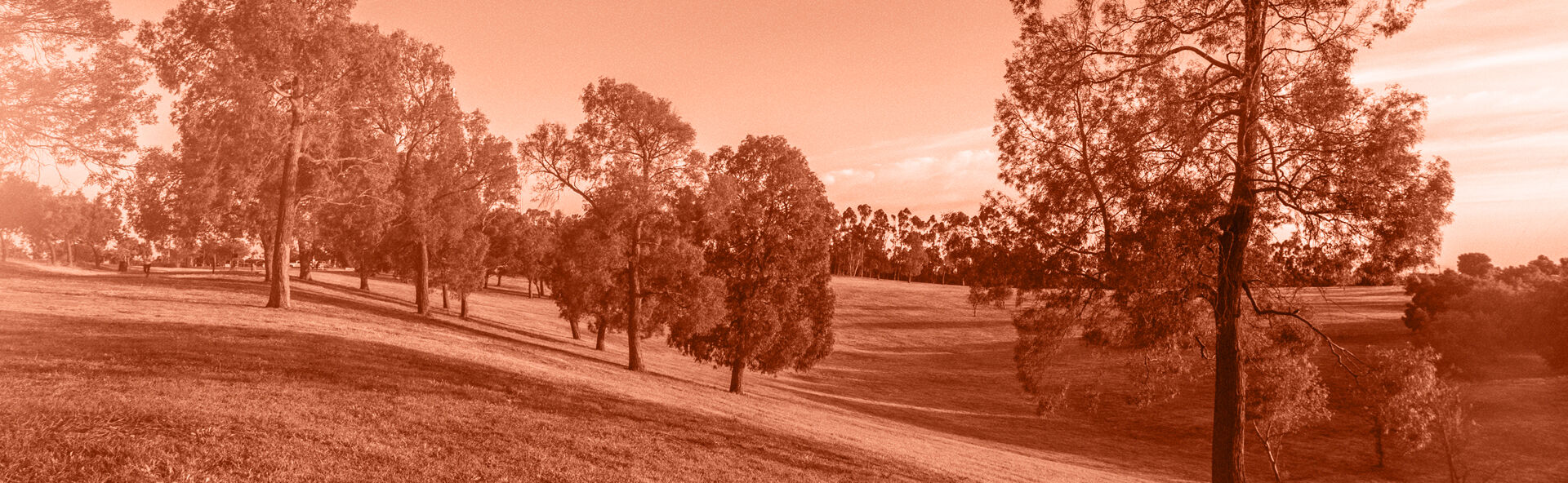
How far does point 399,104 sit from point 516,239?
45.7 m

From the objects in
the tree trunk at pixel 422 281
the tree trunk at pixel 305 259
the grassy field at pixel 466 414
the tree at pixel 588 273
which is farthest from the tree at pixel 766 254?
the tree trunk at pixel 305 259

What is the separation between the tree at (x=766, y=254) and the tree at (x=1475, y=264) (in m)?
72.1

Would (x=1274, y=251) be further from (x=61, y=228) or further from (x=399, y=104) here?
(x=61, y=228)

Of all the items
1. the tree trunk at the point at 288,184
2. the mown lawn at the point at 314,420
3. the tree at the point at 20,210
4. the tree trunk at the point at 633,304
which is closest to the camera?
the mown lawn at the point at 314,420

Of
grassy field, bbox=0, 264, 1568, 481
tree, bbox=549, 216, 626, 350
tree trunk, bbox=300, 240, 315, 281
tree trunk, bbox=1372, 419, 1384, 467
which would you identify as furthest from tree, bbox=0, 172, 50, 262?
tree trunk, bbox=1372, 419, 1384, 467

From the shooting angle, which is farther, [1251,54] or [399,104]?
[399,104]

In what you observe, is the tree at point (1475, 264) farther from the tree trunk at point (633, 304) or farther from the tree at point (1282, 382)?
the tree trunk at point (633, 304)

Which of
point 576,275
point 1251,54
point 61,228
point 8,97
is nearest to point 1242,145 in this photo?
point 1251,54

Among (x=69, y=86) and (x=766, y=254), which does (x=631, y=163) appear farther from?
(x=69, y=86)

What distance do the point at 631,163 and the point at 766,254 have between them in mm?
7799

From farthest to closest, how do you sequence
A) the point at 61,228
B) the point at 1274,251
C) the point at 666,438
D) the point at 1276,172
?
1. the point at 61,228
2. the point at 666,438
3. the point at 1274,251
4. the point at 1276,172

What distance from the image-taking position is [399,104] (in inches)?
1521

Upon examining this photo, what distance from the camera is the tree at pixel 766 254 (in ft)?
121

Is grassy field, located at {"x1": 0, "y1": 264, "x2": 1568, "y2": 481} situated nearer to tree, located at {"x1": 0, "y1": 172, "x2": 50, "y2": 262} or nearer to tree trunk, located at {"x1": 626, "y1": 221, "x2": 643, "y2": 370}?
tree trunk, located at {"x1": 626, "y1": 221, "x2": 643, "y2": 370}
